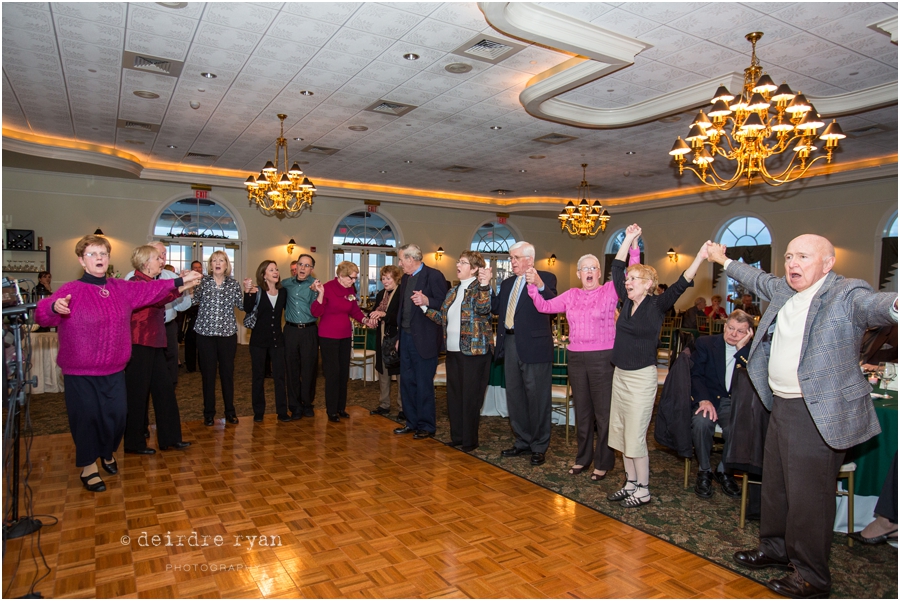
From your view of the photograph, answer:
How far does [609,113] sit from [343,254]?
8.13 m

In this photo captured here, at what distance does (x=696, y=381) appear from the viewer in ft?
13.1

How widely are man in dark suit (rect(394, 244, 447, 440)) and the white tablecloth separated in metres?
4.54

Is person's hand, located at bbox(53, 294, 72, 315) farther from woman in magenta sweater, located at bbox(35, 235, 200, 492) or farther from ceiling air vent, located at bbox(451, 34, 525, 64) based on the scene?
ceiling air vent, located at bbox(451, 34, 525, 64)

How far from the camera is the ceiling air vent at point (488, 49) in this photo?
5.38 metres

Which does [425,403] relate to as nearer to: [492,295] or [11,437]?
[492,295]

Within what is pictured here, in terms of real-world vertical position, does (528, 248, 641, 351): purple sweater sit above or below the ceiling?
below

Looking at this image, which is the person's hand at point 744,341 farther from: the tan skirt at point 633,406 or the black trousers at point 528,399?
the black trousers at point 528,399

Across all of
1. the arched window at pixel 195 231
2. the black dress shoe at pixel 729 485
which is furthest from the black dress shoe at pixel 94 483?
the arched window at pixel 195 231

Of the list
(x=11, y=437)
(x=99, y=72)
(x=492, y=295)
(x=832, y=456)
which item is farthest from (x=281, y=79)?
(x=832, y=456)

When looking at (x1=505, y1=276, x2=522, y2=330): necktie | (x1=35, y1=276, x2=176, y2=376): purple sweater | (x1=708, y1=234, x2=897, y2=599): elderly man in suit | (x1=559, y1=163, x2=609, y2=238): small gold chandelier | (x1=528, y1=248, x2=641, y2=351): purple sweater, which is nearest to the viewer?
(x1=708, y1=234, x2=897, y2=599): elderly man in suit

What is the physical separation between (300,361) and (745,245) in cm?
1124

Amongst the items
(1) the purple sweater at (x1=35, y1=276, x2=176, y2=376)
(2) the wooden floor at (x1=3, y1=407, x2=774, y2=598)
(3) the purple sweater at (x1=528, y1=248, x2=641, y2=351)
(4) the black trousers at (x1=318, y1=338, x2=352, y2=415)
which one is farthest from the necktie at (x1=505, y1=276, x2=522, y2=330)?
(1) the purple sweater at (x1=35, y1=276, x2=176, y2=376)

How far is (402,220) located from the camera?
1491cm

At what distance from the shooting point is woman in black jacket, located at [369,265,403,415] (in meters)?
5.63
